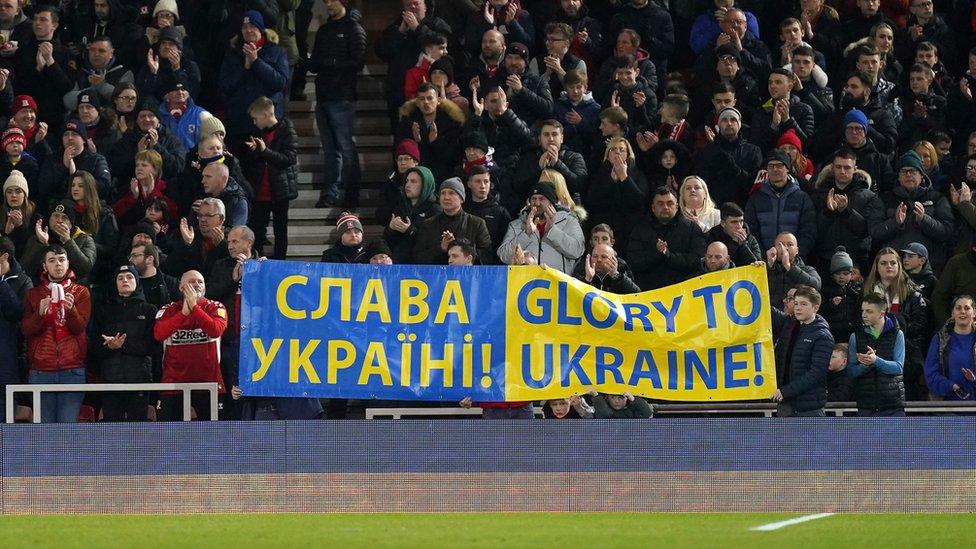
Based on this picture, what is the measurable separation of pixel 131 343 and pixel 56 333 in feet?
1.96

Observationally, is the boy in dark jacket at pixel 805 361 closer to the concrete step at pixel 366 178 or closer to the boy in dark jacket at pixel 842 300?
the boy in dark jacket at pixel 842 300

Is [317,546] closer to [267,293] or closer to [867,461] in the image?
[267,293]

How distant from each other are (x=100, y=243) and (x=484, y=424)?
15.1 feet

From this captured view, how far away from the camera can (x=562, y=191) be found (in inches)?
661

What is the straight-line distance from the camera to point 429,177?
17.0 meters

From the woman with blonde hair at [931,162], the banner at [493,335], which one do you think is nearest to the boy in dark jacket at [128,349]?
the banner at [493,335]

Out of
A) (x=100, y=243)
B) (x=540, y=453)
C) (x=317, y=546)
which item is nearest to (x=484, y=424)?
(x=540, y=453)

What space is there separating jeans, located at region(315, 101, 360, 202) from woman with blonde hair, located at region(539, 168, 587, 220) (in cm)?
A: 299

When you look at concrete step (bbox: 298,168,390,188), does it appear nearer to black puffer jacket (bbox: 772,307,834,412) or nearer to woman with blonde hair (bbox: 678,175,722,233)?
woman with blonde hair (bbox: 678,175,722,233)

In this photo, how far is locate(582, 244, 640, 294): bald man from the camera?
49.5 ft

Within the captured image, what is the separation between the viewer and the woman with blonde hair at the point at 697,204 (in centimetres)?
1648

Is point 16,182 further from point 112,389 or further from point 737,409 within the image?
point 737,409

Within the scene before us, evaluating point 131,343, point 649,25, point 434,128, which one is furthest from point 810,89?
point 131,343

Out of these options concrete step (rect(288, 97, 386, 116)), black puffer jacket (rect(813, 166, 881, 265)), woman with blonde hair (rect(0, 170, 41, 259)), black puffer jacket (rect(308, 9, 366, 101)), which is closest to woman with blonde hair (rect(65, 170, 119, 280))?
woman with blonde hair (rect(0, 170, 41, 259))
